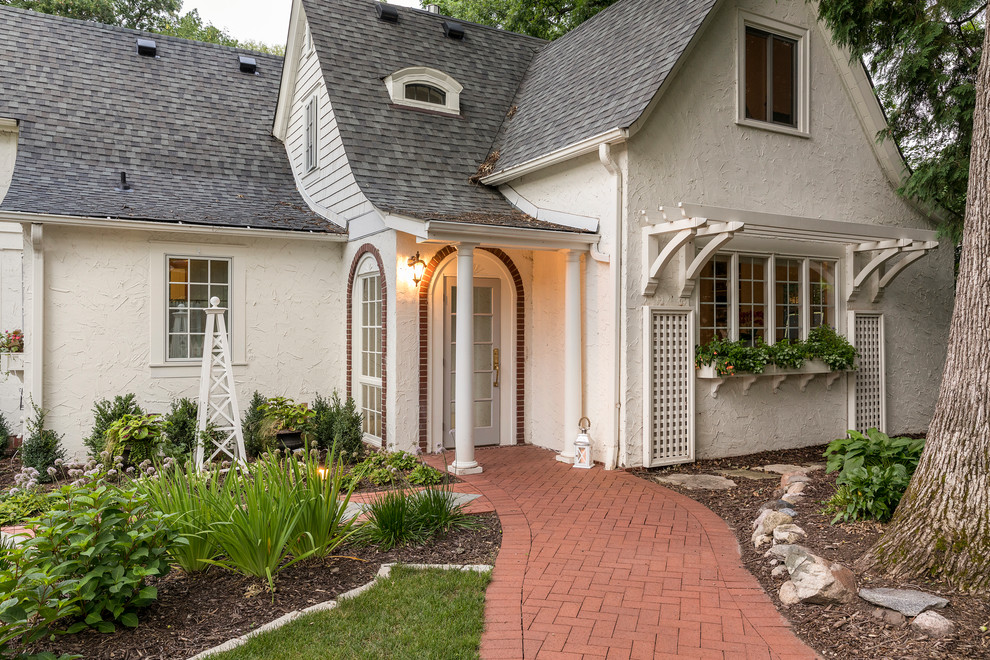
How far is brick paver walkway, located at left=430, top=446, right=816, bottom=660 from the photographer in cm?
358

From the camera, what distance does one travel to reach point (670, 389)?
7895 mm

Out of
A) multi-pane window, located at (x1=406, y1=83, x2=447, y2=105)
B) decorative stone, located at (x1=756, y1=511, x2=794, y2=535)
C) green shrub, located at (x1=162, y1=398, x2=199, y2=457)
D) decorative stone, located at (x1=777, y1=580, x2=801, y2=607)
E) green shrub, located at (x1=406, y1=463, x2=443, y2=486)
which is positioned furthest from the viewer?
multi-pane window, located at (x1=406, y1=83, x2=447, y2=105)

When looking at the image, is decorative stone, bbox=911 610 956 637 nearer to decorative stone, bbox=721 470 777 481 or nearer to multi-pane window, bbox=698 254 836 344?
decorative stone, bbox=721 470 777 481

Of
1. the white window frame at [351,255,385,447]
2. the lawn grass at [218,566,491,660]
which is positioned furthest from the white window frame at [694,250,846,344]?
the lawn grass at [218,566,491,660]

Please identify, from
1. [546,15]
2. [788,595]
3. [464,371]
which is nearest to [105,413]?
[464,371]

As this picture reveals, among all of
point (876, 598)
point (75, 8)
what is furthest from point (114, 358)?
point (75, 8)

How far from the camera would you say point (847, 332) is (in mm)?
9414

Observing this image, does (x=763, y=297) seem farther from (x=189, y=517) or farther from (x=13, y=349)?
(x=13, y=349)

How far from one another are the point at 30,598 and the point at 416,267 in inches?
217

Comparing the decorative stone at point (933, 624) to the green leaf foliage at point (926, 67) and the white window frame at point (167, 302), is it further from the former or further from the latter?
the white window frame at point (167, 302)

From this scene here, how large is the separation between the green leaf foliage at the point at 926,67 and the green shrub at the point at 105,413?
9567 millimetres

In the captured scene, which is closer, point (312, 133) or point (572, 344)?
point (572, 344)

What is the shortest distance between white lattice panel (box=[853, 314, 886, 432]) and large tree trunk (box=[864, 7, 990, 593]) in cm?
555

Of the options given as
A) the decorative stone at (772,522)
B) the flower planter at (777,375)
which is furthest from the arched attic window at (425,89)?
the decorative stone at (772,522)
